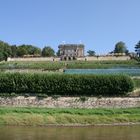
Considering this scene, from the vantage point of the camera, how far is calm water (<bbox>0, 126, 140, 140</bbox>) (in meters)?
39.0

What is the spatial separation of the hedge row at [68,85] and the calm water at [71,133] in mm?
9339

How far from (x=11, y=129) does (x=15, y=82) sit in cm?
1208

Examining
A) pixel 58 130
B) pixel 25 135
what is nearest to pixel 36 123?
pixel 58 130

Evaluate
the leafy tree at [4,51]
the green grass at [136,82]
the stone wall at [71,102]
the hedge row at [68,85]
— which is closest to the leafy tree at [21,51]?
the leafy tree at [4,51]

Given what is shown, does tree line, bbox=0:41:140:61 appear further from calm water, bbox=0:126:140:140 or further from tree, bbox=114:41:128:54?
calm water, bbox=0:126:140:140

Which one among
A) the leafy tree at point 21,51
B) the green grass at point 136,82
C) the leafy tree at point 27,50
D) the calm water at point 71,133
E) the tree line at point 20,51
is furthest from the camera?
the leafy tree at point 27,50

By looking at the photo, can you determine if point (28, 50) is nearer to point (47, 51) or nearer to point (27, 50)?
point (27, 50)

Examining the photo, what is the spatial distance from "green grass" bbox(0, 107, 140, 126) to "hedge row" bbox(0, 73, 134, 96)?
411 cm

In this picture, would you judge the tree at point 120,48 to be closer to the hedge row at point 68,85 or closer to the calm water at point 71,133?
Answer: the hedge row at point 68,85

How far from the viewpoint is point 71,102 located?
52.4 m

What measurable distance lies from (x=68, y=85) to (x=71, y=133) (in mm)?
13546

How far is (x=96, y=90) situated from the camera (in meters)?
54.5

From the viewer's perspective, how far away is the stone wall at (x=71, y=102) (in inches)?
2057

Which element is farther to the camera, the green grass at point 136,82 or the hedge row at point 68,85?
the green grass at point 136,82
